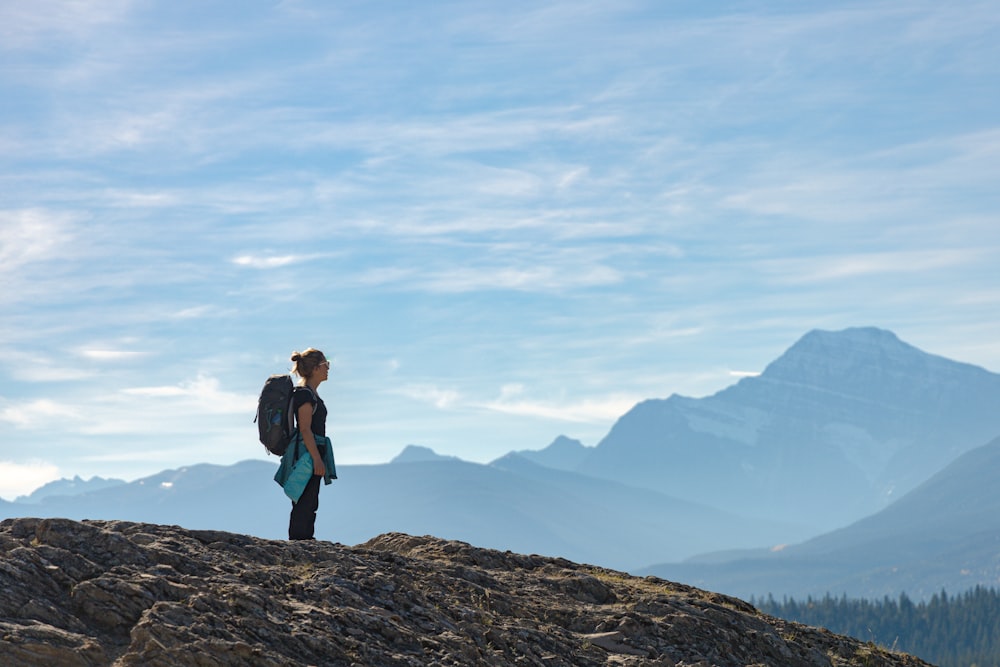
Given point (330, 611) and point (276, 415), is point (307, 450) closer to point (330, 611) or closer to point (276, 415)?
point (276, 415)

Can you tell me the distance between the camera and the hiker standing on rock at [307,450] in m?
16.4

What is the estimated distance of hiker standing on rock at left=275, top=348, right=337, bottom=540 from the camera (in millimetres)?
16391

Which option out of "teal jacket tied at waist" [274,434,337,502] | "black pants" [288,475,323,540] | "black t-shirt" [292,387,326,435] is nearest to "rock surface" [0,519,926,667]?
"black pants" [288,475,323,540]

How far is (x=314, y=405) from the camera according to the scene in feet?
54.5

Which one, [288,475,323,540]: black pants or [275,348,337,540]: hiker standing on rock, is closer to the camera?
[275,348,337,540]: hiker standing on rock

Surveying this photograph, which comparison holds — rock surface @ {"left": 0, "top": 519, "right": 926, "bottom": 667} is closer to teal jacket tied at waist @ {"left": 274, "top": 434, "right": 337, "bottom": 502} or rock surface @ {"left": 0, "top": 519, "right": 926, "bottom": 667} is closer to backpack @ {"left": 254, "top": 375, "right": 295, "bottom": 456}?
teal jacket tied at waist @ {"left": 274, "top": 434, "right": 337, "bottom": 502}

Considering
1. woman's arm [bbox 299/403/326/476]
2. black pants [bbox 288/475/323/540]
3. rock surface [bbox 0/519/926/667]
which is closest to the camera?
rock surface [bbox 0/519/926/667]

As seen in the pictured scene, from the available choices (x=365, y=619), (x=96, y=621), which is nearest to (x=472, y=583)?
(x=365, y=619)

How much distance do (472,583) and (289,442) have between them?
337cm

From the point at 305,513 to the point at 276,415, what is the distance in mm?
1500

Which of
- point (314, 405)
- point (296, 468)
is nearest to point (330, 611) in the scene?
point (296, 468)

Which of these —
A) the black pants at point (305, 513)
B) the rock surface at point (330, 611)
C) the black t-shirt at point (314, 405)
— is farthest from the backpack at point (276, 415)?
the rock surface at point (330, 611)

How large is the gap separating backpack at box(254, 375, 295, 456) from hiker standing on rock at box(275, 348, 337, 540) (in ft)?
0.34

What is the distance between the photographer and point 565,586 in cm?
1628
